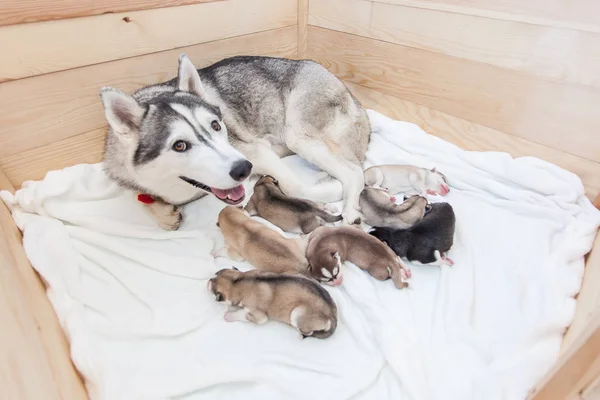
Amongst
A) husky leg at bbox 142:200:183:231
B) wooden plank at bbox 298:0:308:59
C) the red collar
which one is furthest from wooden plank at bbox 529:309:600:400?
wooden plank at bbox 298:0:308:59

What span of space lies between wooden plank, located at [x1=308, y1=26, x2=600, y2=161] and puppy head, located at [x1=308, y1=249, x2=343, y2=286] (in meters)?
1.40

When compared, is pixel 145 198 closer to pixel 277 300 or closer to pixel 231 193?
pixel 231 193

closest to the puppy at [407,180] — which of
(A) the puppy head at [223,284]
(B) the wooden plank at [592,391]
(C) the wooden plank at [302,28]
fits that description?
(A) the puppy head at [223,284]

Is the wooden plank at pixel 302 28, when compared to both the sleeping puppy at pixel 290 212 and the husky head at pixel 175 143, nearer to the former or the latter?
the husky head at pixel 175 143

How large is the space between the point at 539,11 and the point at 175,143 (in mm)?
1926

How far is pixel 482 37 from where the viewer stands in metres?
2.05

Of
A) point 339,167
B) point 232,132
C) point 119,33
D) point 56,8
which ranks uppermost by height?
point 56,8

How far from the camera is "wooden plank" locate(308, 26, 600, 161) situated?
1.89 m

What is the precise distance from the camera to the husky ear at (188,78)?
175 cm

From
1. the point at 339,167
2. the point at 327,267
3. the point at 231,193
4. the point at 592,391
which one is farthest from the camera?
the point at 339,167

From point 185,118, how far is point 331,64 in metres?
1.68

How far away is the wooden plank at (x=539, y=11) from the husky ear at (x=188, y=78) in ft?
4.90

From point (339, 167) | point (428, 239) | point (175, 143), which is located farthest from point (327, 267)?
point (175, 143)

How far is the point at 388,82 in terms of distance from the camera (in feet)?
8.60
